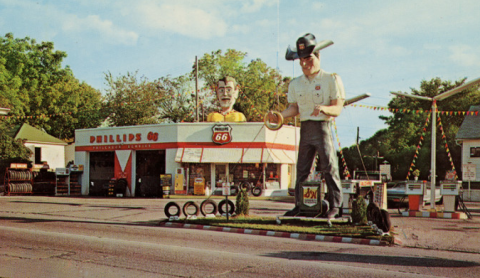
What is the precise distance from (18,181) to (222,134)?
51.5 feet

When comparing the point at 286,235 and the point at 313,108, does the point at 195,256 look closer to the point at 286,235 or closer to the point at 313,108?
the point at 286,235

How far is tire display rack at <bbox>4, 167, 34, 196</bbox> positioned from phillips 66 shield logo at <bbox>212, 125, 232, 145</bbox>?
14180 mm

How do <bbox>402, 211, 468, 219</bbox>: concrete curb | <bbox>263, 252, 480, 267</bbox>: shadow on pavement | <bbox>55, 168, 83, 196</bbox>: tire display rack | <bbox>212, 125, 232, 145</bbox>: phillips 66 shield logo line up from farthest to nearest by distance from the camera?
<bbox>55, 168, 83, 196</bbox>: tire display rack, <bbox>212, 125, 232, 145</bbox>: phillips 66 shield logo, <bbox>402, 211, 468, 219</bbox>: concrete curb, <bbox>263, 252, 480, 267</bbox>: shadow on pavement

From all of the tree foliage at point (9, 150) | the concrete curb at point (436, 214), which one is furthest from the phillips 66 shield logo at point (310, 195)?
the tree foliage at point (9, 150)

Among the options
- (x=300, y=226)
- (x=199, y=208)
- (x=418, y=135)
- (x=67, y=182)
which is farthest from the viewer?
(x=418, y=135)

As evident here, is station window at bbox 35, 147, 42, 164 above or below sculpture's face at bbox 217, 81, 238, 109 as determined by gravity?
below

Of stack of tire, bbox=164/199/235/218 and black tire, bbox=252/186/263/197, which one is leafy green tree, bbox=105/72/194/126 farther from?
stack of tire, bbox=164/199/235/218

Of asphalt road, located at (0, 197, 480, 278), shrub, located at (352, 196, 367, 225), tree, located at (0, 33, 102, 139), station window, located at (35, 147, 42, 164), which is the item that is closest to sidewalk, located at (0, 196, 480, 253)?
asphalt road, located at (0, 197, 480, 278)

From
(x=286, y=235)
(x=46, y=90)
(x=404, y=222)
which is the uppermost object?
(x=46, y=90)

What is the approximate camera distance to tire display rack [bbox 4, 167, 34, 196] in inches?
1439

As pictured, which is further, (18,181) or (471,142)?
(471,142)

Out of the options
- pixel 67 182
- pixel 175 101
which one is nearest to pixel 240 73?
pixel 175 101

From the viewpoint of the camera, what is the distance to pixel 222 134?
36.2m

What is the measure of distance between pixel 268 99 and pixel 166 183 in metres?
24.5
